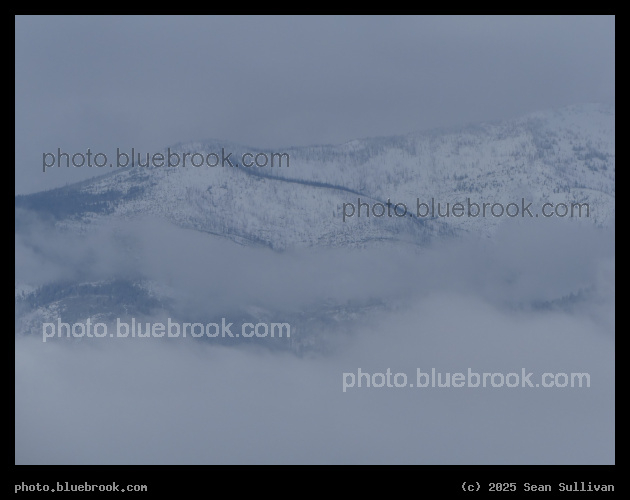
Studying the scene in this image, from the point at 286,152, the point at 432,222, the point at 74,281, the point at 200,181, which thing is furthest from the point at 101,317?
the point at 432,222

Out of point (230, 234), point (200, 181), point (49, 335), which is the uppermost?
point (200, 181)

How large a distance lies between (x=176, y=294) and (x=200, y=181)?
119cm

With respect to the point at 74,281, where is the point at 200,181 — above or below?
above

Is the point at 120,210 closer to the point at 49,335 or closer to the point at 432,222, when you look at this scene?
the point at 49,335

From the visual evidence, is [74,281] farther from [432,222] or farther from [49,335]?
[432,222]

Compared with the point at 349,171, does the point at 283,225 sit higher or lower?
lower

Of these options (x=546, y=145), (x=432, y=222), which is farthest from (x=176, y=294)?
(x=546, y=145)

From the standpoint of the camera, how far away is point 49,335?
7.66 meters

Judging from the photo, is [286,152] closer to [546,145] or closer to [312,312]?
[312,312]

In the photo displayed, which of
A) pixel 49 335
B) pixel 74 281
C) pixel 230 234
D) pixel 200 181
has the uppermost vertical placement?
pixel 200 181

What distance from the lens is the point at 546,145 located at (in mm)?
8062

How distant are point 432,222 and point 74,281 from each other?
146 inches

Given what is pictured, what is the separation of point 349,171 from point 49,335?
11.4 ft

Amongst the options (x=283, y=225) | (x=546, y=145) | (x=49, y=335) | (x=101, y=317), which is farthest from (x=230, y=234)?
(x=546, y=145)
